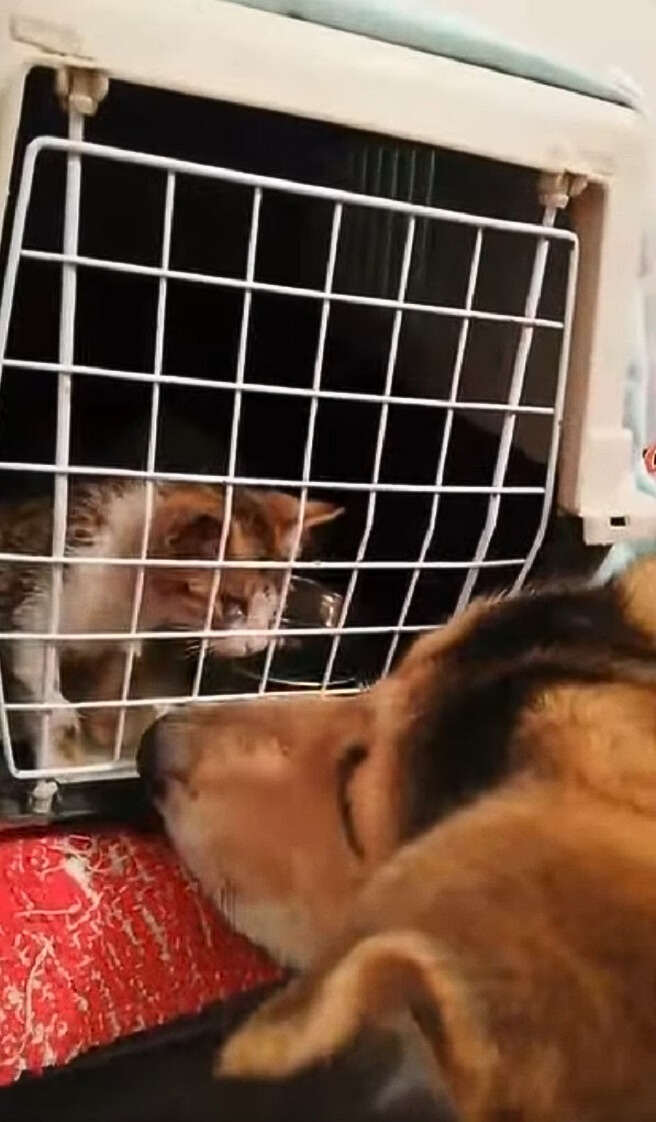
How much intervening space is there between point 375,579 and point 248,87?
0.73 ft

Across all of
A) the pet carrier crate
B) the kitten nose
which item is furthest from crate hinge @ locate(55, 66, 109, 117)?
the kitten nose

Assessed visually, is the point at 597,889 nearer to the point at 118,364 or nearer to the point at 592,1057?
the point at 592,1057

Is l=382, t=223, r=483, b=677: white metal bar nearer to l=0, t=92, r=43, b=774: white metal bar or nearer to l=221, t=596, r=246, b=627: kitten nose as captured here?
l=221, t=596, r=246, b=627: kitten nose

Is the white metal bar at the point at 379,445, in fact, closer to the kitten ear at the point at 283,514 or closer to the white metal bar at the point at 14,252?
the kitten ear at the point at 283,514

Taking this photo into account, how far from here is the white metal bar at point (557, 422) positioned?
680 millimetres

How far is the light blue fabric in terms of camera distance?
0.58m

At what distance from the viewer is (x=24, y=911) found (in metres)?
0.59

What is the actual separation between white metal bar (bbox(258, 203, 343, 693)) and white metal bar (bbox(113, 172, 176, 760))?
2.3 inches

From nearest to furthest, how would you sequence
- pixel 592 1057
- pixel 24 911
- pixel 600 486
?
1. pixel 592 1057
2. pixel 24 911
3. pixel 600 486

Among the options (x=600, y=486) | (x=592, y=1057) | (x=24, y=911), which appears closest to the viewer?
(x=592, y=1057)

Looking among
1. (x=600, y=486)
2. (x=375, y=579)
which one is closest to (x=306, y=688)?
(x=375, y=579)

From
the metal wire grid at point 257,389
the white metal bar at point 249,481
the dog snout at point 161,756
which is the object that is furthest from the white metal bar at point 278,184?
the dog snout at point 161,756

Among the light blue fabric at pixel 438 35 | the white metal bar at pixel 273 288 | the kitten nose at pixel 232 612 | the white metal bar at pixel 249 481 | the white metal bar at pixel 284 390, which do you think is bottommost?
the kitten nose at pixel 232 612

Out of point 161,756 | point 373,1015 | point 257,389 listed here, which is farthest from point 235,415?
point 373,1015
